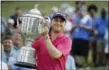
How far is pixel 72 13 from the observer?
52.0 feet

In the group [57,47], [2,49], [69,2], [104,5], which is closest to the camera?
[57,47]

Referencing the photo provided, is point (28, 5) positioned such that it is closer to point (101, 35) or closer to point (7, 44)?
point (101, 35)

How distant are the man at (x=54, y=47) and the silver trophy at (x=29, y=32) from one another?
8 cm

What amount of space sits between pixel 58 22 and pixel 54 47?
0.56m

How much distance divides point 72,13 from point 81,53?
1354 mm

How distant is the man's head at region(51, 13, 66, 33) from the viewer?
23.0 feet

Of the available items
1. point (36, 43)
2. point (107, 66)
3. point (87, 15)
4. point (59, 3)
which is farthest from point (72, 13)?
point (36, 43)

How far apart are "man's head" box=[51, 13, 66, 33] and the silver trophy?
0.24m

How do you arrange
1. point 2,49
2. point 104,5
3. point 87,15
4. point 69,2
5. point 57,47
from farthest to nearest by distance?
point 104,5 → point 69,2 → point 87,15 → point 2,49 → point 57,47

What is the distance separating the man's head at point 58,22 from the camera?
7.00 metres

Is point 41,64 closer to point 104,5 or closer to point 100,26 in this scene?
point 100,26

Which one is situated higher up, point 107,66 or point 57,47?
point 57,47

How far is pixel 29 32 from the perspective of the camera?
6832 millimetres

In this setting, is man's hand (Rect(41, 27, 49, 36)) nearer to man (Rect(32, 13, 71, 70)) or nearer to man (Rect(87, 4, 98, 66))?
man (Rect(32, 13, 71, 70))
